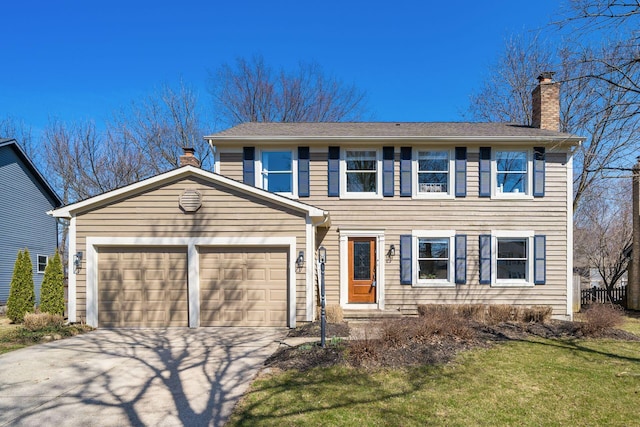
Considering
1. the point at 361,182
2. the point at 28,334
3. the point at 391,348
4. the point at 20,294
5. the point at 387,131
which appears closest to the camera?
the point at 391,348

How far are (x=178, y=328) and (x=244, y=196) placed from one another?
3.65m

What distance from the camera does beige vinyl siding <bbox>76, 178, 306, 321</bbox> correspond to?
8.63 metres

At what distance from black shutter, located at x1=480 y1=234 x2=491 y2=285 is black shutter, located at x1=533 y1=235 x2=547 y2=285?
1.32 metres

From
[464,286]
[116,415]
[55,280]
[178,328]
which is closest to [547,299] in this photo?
[464,286]

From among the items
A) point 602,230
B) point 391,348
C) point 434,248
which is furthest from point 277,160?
point 602,230

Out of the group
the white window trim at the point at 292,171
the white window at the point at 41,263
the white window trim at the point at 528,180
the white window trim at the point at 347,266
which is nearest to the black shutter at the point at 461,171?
the white window trim at the point at 528,180

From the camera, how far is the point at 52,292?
29.6ft

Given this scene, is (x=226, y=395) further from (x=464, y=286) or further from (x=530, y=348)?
(x=464, y=286)

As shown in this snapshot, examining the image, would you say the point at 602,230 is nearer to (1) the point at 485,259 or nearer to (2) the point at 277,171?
(1) the point at 485,259

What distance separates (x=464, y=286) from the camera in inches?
404

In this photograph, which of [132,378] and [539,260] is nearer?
[132,378]

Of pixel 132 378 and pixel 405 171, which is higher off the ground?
pixel 405 171

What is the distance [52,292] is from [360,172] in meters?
A: 9.01

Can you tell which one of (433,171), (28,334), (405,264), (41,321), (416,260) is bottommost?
(28,334)
